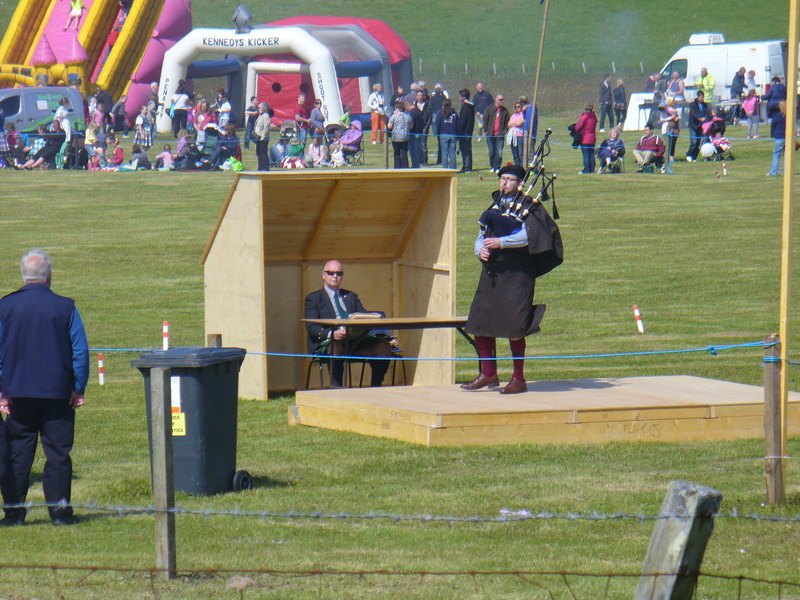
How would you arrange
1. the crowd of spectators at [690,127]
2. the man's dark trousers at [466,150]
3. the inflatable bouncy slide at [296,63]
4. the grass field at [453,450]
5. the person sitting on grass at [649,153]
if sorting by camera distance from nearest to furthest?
the grass field at [453,450], the crowd of spectators at [690,127], the man's dark trousers at [466,150], the person sitting on grass at [649,153], the inflatable bouncy slide at [296,63]

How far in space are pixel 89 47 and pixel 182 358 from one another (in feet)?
125

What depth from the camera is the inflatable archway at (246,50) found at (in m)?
39.8

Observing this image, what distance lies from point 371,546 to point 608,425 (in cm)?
Result: 349

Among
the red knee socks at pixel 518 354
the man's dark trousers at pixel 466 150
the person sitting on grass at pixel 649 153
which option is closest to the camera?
the red knee socks at pixel 518 354

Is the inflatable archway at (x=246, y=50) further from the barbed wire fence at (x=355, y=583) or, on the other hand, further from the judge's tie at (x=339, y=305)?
the barbed wire fence at (x=355, y=583)

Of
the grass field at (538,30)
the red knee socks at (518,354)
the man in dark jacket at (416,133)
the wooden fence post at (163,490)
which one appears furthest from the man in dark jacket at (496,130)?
the grass field at (538,30)

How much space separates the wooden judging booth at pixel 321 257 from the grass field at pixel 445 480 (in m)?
0.82

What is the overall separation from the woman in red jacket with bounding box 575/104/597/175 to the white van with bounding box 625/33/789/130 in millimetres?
11127

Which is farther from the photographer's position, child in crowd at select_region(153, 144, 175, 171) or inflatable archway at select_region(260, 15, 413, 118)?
inflatable archway at select_region(260, 15, 413, 118)

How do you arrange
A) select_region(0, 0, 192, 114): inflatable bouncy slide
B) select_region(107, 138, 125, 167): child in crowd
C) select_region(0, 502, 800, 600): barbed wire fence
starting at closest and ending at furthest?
select_region(0, 502, 800, 600): barbed wire fence → select_region(107, 138, 125, 167): child in crowd → select_region(0, 0, 192, 114): inflatable bouncy slide

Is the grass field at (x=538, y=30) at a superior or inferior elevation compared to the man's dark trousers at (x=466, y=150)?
superior

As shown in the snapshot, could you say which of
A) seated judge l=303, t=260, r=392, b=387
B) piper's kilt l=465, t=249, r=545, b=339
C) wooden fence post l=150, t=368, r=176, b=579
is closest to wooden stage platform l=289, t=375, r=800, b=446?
piper's kilt l=465, t=249, r=545, b=339

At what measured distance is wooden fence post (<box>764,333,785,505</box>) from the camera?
7.97 meters

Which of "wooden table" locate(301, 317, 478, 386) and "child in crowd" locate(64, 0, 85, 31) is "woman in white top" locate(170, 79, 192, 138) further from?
"wooden table" locate(301, 317, 478, 386)
